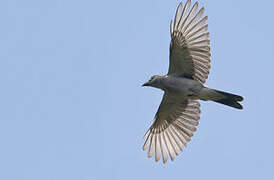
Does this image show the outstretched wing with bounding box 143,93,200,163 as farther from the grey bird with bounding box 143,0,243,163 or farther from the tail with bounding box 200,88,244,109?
the tail with bounding box 200,88,244,109

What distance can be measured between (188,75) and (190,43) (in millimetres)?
819

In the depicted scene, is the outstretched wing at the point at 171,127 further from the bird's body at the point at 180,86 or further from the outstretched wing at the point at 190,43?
the outstretched wing at the point at 190,43

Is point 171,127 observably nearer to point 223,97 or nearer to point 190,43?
point 223,97

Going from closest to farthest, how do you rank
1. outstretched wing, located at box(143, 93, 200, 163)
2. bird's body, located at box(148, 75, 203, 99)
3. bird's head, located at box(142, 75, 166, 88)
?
bird's body, located at box(148, 75, 203, 99)
bird's head, located at box(142, 75, 166, 88)
outstretched wing, located at box(143, 93, 200, 163)

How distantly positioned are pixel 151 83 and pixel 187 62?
3.54 ft

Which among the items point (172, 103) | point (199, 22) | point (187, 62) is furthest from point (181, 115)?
point (199, 22)

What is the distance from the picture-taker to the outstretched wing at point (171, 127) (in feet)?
52.4

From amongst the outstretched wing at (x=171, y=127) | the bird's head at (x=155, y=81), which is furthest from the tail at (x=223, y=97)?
the bird's head at (x=155, y=81)

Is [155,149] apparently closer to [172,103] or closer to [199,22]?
[172,103]

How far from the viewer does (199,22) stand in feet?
49.8

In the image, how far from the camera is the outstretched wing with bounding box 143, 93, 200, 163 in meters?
16.0

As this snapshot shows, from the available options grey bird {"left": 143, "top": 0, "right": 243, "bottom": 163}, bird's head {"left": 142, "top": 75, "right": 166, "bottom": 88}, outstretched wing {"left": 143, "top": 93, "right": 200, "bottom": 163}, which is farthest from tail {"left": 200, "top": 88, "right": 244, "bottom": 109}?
bird's head {"left": 142, "top": 75, "right": 166, "bottom": 88}

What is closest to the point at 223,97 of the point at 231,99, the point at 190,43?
the point at 231,99

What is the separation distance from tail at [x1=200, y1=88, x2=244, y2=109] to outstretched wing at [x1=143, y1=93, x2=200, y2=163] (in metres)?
0.72
